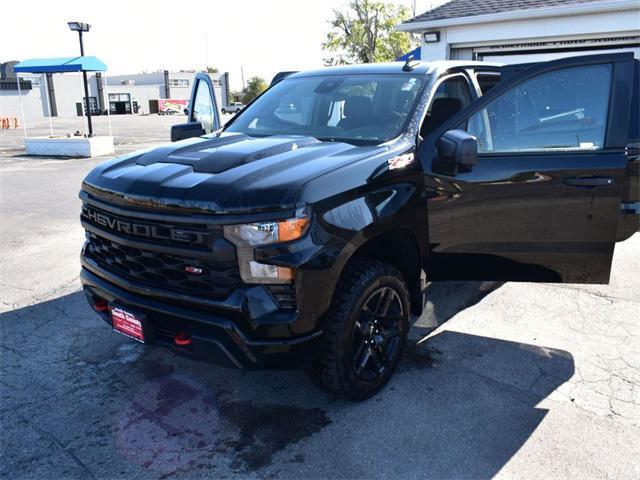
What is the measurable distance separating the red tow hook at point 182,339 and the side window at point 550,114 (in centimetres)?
220

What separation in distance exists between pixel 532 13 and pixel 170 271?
10.8 m

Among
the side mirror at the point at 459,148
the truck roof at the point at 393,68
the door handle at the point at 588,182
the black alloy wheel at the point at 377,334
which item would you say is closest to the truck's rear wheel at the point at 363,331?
the black alloy wheel at the point at 377,334

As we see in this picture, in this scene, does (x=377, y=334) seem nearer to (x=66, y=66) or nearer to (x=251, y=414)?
(x=251, y=414)

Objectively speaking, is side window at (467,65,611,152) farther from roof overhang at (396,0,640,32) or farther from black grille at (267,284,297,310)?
roof overhang at (396,0,640,32)

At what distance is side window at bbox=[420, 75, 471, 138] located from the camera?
3.84 m

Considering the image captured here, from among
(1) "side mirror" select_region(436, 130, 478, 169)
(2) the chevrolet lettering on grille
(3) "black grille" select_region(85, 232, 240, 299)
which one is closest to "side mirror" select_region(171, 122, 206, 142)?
(2) the chevrolet lettering on grille

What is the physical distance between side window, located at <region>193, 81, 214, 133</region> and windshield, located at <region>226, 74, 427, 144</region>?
7.32 feet

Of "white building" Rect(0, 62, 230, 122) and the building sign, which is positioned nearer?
"white building" Rect(0, 62, 230, 122)

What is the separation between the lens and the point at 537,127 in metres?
3.77

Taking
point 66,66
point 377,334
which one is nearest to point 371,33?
point 66,66

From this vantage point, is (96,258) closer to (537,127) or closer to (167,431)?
(167,431)

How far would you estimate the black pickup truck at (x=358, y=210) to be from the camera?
107 inches

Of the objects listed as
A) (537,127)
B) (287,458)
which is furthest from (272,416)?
(537,127)

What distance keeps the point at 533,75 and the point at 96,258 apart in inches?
118
